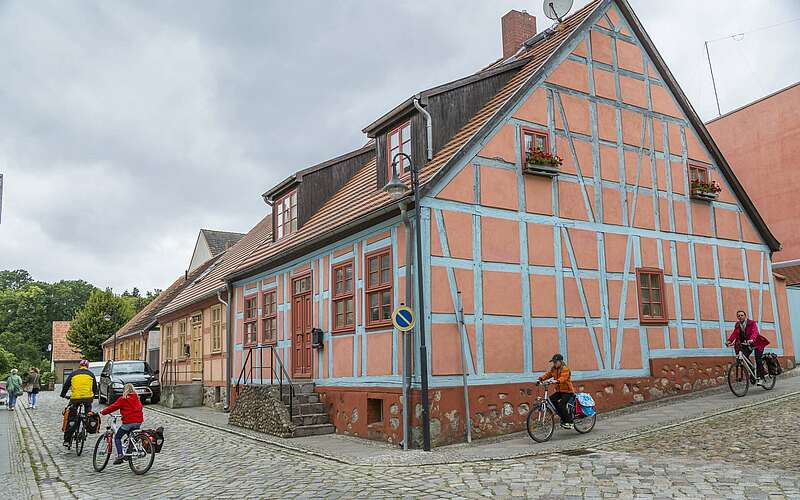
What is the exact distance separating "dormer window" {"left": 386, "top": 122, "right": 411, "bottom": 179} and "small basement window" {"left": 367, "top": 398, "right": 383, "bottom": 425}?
5.05 meters

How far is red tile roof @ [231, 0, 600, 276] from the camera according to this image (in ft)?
50.6

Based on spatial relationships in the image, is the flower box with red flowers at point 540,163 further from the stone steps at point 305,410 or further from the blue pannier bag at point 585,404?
the stone steps at point 305,410

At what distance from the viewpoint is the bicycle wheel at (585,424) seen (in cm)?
1361

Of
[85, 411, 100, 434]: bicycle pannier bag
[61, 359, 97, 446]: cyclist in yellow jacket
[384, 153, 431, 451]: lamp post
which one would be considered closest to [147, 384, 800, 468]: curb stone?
[384, 153, 431, 451]: lamp post

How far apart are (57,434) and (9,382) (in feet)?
45.3

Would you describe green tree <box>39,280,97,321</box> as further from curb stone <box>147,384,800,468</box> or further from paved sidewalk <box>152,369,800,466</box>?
curb stone <box>147,384,800,468</box>

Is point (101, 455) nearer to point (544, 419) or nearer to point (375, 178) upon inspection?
point (544, 419)

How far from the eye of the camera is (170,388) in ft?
88.9

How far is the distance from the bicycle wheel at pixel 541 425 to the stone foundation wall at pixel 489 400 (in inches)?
47.4

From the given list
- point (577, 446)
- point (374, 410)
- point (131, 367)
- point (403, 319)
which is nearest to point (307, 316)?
point (374, 410)

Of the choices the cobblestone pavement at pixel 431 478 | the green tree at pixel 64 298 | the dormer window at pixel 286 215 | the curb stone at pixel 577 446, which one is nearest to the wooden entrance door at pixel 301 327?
the dormer window at pixel 286 215

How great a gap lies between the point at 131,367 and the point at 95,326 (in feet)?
112

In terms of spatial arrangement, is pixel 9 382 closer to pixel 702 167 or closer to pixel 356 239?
pixel 356 239

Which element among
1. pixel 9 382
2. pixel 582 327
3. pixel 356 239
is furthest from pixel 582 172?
pixel 9 382
